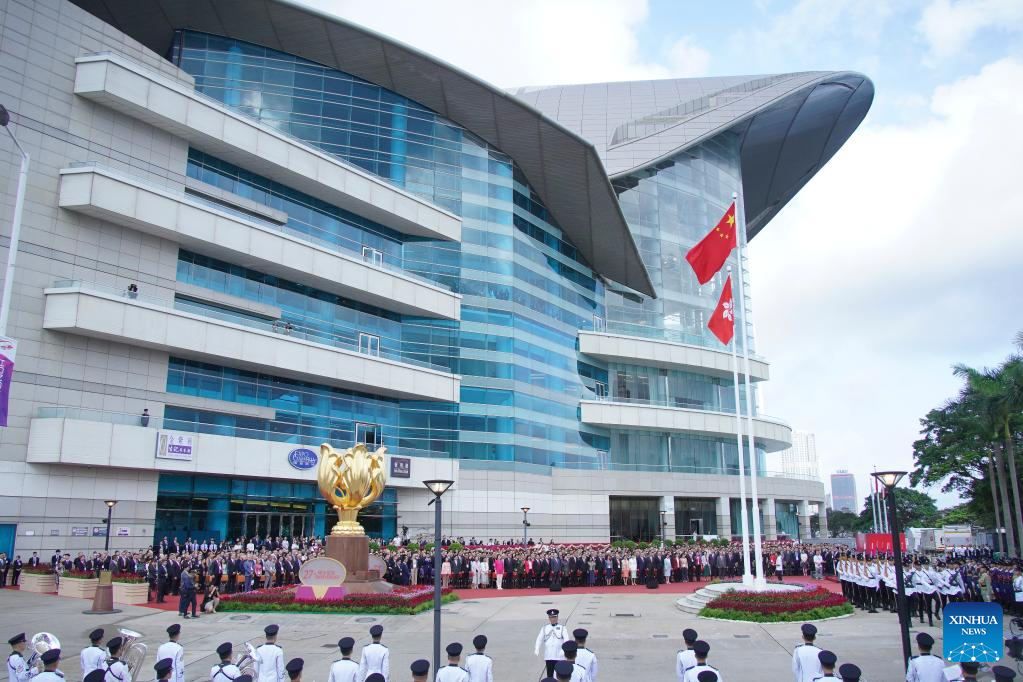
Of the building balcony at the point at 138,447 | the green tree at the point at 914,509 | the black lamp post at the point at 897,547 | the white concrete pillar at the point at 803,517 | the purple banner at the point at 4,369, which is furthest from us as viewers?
the green tree at the point at 914,509

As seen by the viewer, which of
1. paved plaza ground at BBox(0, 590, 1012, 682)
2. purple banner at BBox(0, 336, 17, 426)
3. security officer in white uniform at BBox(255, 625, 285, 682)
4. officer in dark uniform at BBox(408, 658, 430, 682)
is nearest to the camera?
officer in dark uniform at BBox(408, 658, 430, 682)

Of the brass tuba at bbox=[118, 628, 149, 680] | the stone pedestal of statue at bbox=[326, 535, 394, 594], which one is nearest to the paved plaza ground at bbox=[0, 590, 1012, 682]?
the brass tuba at bbox=[118, 628, 149, 680]

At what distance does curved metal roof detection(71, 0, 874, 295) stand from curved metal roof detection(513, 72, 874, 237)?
0.48 ft

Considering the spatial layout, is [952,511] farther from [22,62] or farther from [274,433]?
[22,62]

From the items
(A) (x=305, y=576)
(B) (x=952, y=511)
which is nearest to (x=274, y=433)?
(A) (x=305, y=576)

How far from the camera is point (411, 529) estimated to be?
4997 centimetres

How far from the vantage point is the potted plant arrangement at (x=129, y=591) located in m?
26.8

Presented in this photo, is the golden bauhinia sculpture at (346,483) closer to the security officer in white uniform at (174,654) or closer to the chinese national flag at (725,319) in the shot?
the chinese national flag at (725,319)

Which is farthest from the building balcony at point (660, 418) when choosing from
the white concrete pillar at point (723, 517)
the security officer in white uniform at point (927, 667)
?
the security officer in white uniform at point (927, 667)

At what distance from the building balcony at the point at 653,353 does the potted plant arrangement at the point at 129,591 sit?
39.7m

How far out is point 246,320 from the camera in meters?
42.7

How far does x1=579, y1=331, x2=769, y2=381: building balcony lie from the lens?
62.3 meters

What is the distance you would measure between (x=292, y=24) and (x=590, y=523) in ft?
128

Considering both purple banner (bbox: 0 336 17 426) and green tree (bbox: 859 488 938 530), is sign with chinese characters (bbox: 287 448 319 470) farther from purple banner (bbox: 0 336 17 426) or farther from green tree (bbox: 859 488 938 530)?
green tree (bbox: 859 488 938 530)
